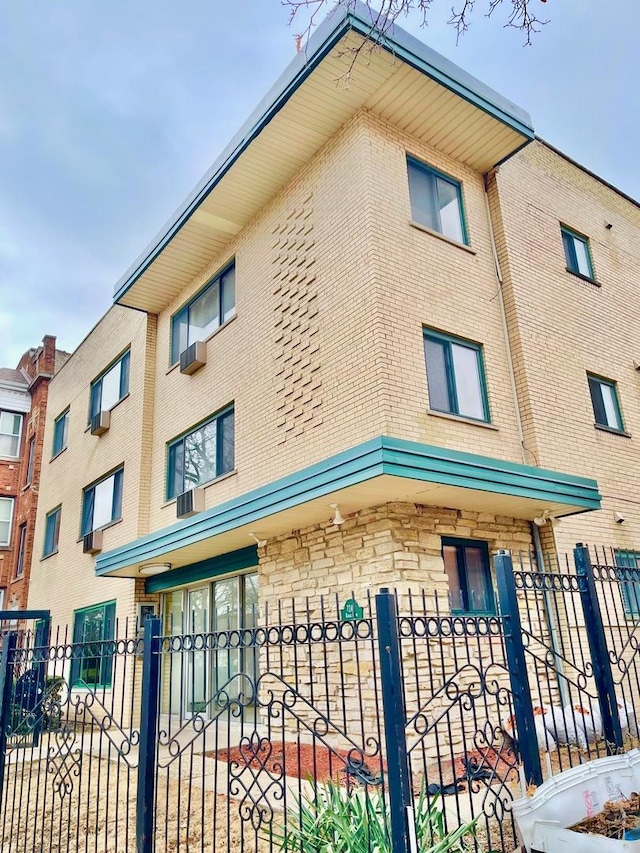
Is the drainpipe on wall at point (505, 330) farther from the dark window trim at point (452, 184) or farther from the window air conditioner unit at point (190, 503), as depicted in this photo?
the window air conditioner unit at point (190, 503)

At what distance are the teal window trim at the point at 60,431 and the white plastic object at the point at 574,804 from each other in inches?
790

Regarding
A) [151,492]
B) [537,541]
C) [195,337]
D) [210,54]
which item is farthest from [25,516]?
[210,54]

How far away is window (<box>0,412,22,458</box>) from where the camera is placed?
26.5 metres

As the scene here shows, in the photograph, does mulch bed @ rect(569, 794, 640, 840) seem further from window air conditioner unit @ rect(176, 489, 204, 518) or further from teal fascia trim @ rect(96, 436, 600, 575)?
window air conditioner unit @ rect(176, 489, 204, 518)

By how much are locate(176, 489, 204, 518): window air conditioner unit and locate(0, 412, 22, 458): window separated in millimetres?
16484

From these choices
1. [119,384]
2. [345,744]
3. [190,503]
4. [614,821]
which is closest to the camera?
[614,821]

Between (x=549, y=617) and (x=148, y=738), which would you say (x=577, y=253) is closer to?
(x=549, y=617)

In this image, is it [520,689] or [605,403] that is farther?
[605,403]

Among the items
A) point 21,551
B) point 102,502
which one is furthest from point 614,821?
point 21,551

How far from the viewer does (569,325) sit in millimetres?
12398

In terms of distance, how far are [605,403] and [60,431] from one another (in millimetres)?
17571

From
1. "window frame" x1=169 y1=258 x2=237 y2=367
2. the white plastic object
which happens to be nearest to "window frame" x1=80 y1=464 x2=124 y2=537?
"window frame" x1=169 y1=258 x2=237 y2=367

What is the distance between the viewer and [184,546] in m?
11.7

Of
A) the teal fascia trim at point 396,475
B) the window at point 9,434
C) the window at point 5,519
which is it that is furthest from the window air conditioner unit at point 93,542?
the window at point 9,434
